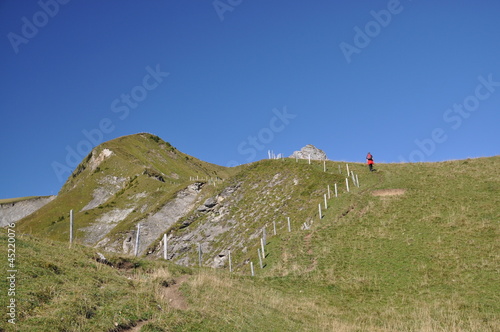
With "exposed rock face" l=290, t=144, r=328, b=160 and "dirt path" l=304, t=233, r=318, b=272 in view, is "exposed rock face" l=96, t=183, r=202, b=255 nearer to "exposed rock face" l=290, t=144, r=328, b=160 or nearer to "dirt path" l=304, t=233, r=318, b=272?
"dirt path" l=304, t=233, r=318, b=272

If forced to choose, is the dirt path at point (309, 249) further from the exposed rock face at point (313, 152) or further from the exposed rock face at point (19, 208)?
the exposed rock face at point (19, 208)

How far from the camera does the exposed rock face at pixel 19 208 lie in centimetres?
12962

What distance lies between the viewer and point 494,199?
35094 mm

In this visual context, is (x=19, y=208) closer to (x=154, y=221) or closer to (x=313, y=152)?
(x=154, y=221)

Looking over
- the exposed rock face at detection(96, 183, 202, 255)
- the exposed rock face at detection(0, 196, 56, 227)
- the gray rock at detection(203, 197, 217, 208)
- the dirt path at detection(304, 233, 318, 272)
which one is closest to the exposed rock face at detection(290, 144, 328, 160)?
the exposed rock face at detection(96, 183, 202, 255)

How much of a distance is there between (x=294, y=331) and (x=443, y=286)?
12774 mm

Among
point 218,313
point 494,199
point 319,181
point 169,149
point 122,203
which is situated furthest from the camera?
point 169,149

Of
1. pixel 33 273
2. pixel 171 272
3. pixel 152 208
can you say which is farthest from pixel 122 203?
pixel 33 273

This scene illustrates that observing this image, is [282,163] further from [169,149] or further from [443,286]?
[169,149]

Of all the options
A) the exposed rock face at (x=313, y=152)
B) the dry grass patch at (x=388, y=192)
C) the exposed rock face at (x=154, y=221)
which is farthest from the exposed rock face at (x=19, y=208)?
the dry grass patch at (x=388, y=192)

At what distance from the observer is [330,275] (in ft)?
90.0

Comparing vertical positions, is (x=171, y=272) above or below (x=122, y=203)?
below

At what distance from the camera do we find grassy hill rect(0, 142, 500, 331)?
13000 mm

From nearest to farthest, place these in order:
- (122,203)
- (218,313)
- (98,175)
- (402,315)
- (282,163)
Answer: (218,313)
(402,315)
(282,163)
(122,203)
(98,175)
